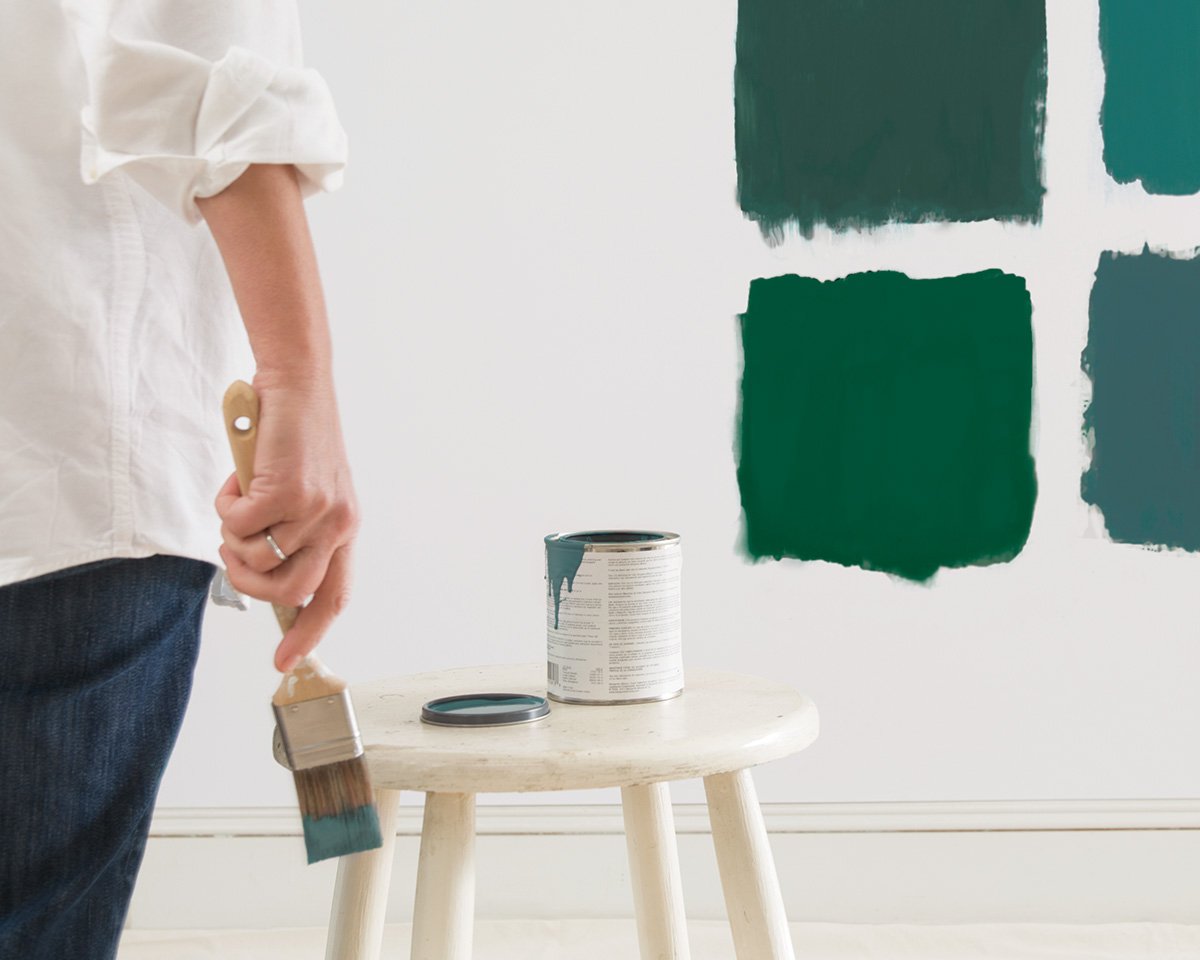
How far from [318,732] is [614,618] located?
22 centimetres

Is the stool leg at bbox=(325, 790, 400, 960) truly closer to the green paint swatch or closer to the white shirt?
the white shirt

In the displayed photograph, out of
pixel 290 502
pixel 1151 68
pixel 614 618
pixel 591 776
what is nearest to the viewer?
pixel 290 502

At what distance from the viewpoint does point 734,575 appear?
1.27 meters

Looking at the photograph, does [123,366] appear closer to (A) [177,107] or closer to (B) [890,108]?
(A) [177,107]

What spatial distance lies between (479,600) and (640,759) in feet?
2.31

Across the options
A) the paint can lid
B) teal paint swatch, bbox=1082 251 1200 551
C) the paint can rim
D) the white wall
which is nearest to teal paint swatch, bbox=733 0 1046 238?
the white wall

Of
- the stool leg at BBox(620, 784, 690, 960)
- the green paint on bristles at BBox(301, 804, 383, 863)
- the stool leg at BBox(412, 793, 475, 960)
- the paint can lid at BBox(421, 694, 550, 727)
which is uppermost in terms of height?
the paint can lid at BBox(421, 694, 550, 727)

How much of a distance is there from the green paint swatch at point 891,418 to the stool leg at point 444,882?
69cm

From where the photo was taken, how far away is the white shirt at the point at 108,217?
1.58 feet

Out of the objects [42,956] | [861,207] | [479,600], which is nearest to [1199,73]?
[861,207]

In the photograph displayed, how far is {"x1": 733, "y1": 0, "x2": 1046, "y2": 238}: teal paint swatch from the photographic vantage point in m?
A: 1.25

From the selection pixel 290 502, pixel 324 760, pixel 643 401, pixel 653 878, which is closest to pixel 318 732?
pixel 324 760

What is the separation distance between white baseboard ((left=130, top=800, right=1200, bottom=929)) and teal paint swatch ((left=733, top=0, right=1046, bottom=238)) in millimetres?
668

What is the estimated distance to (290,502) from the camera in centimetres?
48
